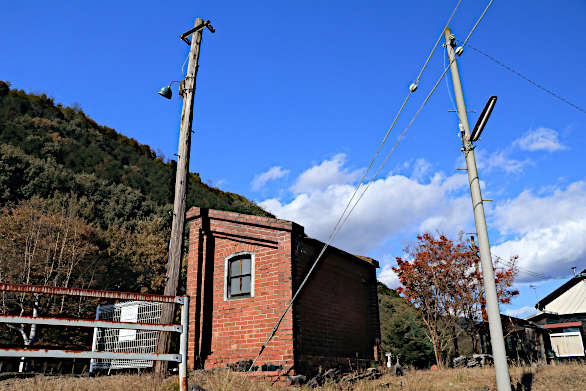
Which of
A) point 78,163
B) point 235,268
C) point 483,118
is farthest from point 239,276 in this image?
point 78,163

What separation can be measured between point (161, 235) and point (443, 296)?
17748mm

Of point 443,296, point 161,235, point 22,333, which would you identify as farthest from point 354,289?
point 161,235

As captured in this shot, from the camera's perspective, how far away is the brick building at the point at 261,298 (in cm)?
1085

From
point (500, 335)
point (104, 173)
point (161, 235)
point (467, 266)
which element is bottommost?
point (500, 335)

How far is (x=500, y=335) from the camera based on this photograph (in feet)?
20.6

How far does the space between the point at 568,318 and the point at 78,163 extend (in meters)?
36.5

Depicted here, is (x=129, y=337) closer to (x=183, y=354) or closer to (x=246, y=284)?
(x=246, y=284)

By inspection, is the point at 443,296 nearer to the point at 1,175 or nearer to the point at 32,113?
the point at 1,175

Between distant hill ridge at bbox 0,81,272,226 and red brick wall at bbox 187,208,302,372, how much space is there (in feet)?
63.0

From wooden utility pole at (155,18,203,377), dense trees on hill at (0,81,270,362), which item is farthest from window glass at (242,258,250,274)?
dense trees on hill at (0,81,270,362)

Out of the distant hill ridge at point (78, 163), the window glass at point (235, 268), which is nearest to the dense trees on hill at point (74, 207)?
the distant hill ridge at point (78, 163)

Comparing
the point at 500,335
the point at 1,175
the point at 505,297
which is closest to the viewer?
the point at 500,335

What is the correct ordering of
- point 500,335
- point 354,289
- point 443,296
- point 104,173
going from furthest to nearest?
point 104,173
point 443,296
point 354,289
point 500,335

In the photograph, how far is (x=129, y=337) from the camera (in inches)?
445
